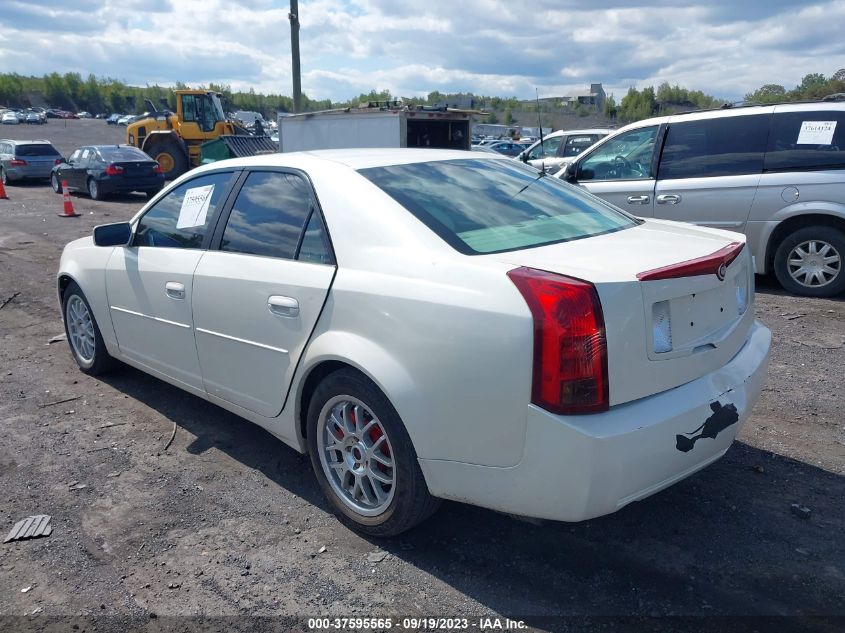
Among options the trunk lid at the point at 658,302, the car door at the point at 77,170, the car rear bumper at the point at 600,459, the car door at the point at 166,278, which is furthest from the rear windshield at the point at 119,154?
the car rear bumper at the point at 600,459

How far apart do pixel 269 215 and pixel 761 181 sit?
5713mm

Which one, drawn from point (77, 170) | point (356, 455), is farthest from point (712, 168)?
point (77, 170)

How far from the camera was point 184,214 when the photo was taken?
4207mm

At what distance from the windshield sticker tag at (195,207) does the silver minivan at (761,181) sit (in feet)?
17.3

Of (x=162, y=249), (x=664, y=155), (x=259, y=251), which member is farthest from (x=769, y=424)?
(x=664, y=155)

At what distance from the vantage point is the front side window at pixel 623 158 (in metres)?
8.09

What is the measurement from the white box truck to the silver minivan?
7.26 metres

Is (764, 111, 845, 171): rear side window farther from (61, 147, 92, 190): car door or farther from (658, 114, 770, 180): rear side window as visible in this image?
(61, 147, 92, 190): car door

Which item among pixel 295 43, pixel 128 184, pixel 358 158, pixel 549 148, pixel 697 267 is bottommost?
pixel 128 184

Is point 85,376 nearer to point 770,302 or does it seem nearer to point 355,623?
point 355,623

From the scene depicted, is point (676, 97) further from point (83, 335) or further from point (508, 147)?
point (83, 335)

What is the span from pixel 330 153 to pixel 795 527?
9.57 feet

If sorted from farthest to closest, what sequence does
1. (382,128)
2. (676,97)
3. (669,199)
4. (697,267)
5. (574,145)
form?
(676,97), (574,145), (382,128), (669,199), (697,267)

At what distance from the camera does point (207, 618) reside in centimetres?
271
